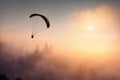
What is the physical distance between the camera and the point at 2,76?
38750mm
